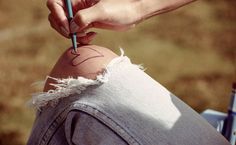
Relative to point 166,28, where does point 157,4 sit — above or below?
above

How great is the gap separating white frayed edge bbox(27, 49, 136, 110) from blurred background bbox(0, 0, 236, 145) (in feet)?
3.61

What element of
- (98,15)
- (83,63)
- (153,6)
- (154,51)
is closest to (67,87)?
(83,63)

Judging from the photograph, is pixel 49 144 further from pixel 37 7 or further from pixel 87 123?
pixel 37 7

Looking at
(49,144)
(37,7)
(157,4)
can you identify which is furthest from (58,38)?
(49,144)

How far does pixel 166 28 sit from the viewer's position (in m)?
2.79

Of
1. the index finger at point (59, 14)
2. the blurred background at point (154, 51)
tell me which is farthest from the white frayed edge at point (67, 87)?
the blurred background at point (154, 51)

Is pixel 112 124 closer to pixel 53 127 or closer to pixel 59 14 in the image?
pixel 53 127

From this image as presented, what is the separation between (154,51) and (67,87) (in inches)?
69.5

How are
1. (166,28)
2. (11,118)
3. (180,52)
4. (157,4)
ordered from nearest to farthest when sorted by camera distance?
(157,4) → (11,118) → (180,52) → (166,28)

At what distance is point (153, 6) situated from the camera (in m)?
1.07

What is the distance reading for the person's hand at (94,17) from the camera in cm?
90

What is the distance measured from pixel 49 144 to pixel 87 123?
10 cm

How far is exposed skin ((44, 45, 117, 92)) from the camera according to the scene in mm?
864

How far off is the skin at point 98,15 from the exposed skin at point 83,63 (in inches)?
1.7
